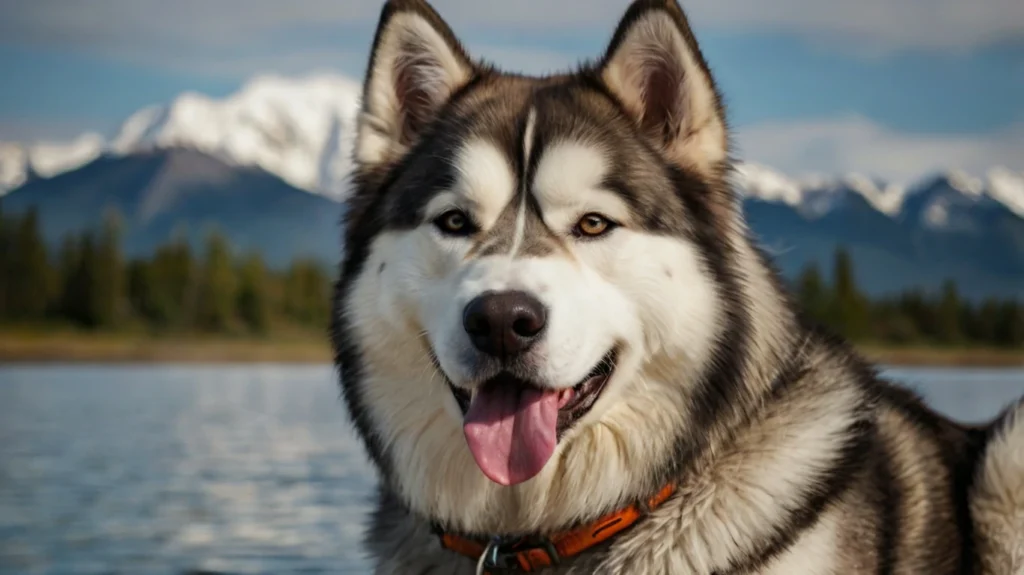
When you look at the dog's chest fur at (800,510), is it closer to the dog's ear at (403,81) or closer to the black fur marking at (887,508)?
the black fur marking at (887,508)

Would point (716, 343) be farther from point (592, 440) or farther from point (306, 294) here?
point (306, 294)

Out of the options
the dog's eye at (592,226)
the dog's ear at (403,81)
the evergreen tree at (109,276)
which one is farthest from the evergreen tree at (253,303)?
the dog's eye at (592,226)

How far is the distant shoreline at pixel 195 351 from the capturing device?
293ft

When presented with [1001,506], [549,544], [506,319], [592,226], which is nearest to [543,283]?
[506,319]

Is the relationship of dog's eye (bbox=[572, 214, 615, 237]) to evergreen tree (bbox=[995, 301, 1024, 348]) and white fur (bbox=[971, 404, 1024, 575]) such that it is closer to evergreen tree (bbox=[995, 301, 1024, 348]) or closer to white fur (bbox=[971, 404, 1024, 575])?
white fur (bbox=[971, 404, 1024, 575])

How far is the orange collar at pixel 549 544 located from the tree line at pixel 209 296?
8905 centimetres

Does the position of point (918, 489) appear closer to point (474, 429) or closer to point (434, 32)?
point (474, 429)

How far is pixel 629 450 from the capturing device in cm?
444

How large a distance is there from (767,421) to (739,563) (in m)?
0.61

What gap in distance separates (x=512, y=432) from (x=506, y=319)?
53 centimetres

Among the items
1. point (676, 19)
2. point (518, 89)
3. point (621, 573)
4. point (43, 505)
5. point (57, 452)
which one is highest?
point (676, 19)

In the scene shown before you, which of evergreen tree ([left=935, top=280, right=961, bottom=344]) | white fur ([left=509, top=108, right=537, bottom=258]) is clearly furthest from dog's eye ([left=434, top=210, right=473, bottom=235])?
evergreen tree ([left=935, top=280, right=961, bottom=344])

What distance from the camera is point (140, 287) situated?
107m

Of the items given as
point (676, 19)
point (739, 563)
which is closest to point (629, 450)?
point (739, 563)
